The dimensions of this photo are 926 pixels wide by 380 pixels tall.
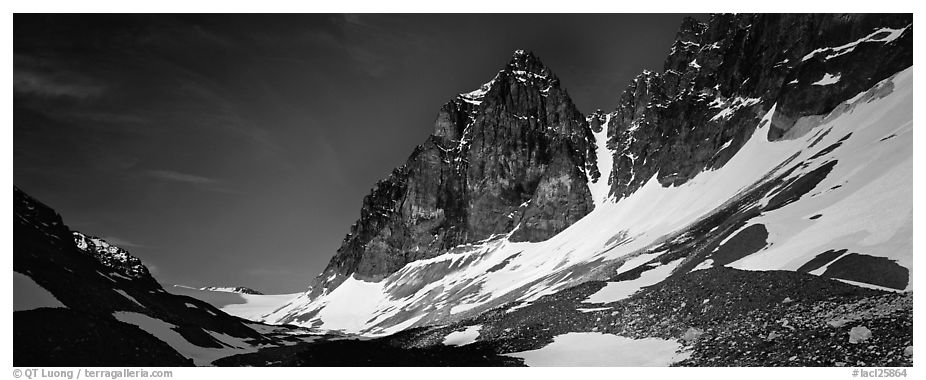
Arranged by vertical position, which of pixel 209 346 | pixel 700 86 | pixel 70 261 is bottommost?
pixel 209 346

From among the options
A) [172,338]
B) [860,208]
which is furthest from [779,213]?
[172,338]

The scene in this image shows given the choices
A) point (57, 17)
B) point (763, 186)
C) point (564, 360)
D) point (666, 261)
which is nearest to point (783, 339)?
point (564, 360)

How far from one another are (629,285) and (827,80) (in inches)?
2849

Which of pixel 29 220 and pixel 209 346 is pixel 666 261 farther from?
pixel 29 220

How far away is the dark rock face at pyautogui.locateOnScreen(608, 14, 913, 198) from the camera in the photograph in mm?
99125

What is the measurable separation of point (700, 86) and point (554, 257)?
2768 inches

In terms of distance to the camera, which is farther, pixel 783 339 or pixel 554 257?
pixel 554 257

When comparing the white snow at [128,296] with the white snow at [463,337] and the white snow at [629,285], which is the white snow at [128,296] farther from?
the white snow at [629,285]

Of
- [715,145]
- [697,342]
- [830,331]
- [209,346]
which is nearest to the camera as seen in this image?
[830,331]

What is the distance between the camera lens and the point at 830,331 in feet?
105

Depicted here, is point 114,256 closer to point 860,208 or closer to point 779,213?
point 779,213

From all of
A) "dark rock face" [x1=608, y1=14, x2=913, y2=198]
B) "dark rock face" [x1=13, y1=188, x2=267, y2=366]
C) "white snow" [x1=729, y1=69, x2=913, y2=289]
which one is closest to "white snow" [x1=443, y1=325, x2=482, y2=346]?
"dark rock face" [x1=13, y1=188, x2=267, y2=366]

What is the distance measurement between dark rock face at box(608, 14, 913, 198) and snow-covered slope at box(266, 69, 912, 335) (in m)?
4.56

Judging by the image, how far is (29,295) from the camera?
1540 inches
